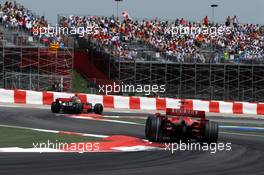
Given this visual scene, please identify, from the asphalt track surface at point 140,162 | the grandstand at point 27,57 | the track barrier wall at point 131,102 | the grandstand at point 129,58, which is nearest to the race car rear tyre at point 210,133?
the asphalt track surface at point 140,162

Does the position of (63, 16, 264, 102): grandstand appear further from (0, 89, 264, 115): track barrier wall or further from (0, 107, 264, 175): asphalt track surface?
(0, 107, 264, 175): asphalt track surface

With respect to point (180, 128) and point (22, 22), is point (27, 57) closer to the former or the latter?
point (22, 22)

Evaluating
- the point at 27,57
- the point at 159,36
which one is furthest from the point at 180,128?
the point at 159,36

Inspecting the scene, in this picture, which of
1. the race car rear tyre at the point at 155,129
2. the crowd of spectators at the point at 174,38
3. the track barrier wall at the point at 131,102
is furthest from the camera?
the crowd of spectators at the point at 174,38

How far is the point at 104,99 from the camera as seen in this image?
1156 inches

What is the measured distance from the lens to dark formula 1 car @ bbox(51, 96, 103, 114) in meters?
23.0

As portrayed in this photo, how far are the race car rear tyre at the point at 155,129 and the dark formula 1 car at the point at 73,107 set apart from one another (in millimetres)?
9261

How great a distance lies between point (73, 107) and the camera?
23.1m

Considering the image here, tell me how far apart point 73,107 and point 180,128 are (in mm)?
9820

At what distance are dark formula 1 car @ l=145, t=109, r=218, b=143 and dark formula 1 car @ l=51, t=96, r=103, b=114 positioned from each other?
9238 mm

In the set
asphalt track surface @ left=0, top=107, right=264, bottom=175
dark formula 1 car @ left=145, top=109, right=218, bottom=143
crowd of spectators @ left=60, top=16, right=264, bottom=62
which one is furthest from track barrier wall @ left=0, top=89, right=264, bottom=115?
Answer: asphalt track surface @ left=0, top=107, right=264, bottom=175

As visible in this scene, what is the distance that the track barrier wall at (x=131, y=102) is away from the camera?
2828 cm

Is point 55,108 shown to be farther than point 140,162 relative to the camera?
Yes

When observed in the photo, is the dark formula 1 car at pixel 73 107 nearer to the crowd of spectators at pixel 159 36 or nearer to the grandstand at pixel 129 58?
the grandstand at pixel 129 58
